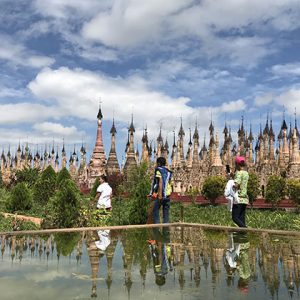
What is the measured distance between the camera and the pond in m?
3.69

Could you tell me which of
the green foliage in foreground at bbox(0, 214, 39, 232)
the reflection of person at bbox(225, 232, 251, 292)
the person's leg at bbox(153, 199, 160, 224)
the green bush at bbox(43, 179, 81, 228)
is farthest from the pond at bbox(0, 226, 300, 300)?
the green foliage in foreground at bbox(0, 214, 39, 232)

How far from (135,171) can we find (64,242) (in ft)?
89.2

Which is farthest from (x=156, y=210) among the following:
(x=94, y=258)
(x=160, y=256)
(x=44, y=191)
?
(x=44, y=191)

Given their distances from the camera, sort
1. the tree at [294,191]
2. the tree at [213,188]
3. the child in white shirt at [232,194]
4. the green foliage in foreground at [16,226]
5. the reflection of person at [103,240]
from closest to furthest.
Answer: the reflection of person at [103,240] → the child in white shirt at [232,194] → the green foliage in foreground at [16,226] → the tree at [294,191] → the tree at [213,188]

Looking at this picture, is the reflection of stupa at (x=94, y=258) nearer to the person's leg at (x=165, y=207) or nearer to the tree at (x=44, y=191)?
the person's leg at (x=165, y=207)

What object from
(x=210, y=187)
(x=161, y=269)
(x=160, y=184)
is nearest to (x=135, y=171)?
(x=210, y=187)

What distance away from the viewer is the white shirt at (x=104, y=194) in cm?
1047

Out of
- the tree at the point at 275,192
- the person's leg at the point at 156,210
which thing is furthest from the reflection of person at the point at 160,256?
the tree at the point at 275,192

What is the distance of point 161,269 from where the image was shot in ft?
15.1

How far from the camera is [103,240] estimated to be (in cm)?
690

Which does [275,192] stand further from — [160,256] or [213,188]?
[160,256]

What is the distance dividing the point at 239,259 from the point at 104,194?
5.82m

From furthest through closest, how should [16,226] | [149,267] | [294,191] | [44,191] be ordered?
[294,191], [44,191], [16,226], [149,267]

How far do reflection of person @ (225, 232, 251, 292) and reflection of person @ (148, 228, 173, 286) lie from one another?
0.69 metres
